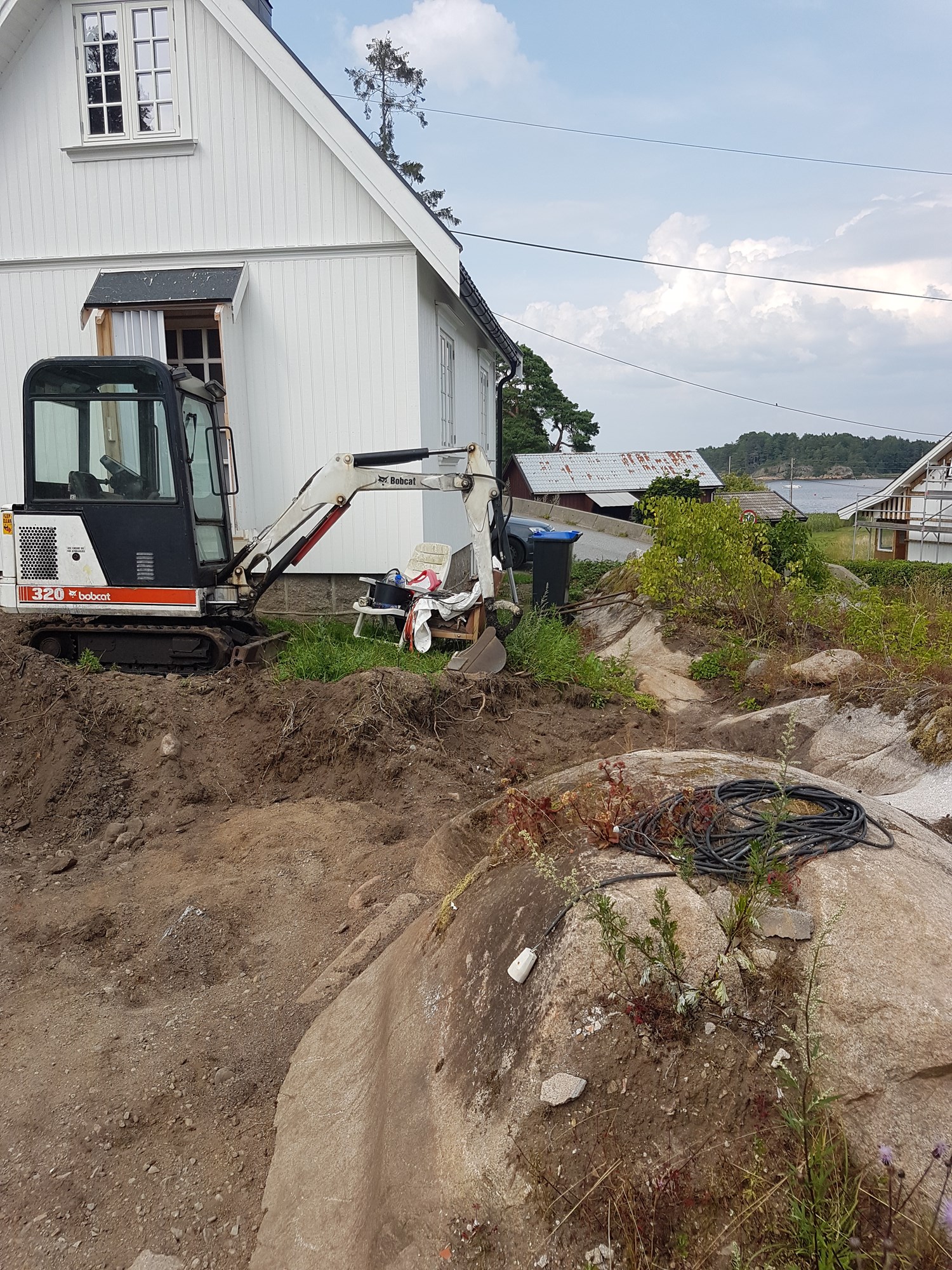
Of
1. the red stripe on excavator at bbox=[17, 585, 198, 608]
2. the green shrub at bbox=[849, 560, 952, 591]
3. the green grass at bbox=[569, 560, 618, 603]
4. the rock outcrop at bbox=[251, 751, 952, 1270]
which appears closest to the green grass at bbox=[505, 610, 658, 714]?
the red stripe on excavator at bbox=[17, 585, 198, 608]

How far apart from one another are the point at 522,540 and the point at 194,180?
821 centimetres

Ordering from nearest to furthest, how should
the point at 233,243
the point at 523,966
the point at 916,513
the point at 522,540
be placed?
the point at 523,966, the point at 233,243, the point at 522,540, the point at 916,513

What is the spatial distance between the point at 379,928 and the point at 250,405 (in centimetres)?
736

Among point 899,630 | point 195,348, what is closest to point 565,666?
point 899,630

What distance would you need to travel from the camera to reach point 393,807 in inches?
249

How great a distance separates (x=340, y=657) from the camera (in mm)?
8352

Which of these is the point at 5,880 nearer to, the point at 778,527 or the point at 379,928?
the point at 379,928

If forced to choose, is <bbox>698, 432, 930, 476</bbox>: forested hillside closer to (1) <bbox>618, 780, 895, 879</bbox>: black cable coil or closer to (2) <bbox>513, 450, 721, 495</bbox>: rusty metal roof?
(2) <bbox>513, 450, 721, 495</bbox>: rusty metal roof

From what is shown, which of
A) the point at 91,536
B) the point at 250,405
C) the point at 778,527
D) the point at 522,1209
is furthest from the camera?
the point at 778,527

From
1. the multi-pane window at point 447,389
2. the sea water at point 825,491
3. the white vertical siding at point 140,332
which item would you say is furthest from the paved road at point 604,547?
the sea water at point 825,491

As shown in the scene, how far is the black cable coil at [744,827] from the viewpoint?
124 inches

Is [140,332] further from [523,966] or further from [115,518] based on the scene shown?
[523,966]

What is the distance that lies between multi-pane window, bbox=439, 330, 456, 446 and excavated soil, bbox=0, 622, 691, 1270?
460cm

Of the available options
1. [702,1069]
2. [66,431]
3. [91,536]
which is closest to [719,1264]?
[702,1069]
